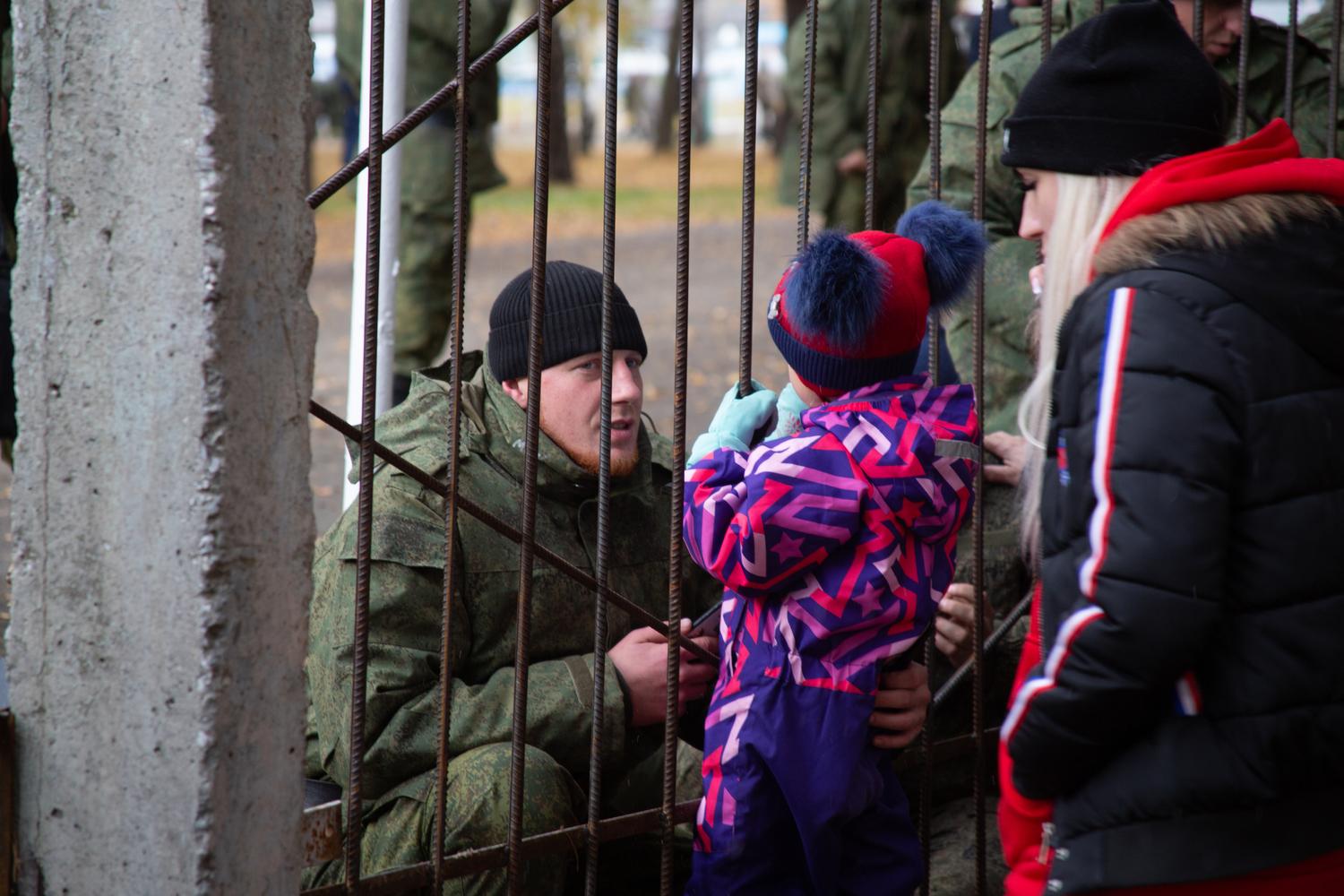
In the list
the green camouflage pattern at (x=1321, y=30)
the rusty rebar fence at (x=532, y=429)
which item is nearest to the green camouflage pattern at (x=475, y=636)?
the rusty rebar fence at (x=532, y=429)

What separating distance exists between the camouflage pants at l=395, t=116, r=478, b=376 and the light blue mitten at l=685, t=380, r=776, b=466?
359cm

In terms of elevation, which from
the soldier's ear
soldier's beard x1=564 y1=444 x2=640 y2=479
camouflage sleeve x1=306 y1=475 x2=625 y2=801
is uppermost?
the soldier's ear

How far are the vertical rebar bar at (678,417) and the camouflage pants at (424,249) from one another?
3.67 meters

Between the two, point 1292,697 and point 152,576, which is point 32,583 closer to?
point 152,576

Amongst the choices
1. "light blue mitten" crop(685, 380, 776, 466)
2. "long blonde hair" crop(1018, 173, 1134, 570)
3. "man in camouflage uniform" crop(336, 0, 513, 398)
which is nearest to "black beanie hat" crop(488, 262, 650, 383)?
"light blue mitten" crop(685, 380, 776, 466)

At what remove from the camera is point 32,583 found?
199 cm

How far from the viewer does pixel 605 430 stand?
7.69 feet

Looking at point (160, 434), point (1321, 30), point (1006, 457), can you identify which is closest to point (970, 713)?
point (1006, 457)

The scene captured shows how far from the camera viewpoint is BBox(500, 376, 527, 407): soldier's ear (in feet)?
9.96

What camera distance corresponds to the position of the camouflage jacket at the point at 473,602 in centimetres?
271

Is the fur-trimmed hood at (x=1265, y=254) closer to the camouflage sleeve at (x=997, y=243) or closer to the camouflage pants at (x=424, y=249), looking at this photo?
the camouflage sleeve at (x=997, y=243)

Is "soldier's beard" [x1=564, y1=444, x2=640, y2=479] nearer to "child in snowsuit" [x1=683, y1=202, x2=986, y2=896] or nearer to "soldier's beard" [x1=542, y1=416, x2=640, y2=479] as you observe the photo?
"soldier's beard" [x1=542, y1=416, x2=640, y2=479]

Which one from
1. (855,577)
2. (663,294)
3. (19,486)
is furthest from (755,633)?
(663,294)

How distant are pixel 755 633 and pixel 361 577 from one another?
64 cm
